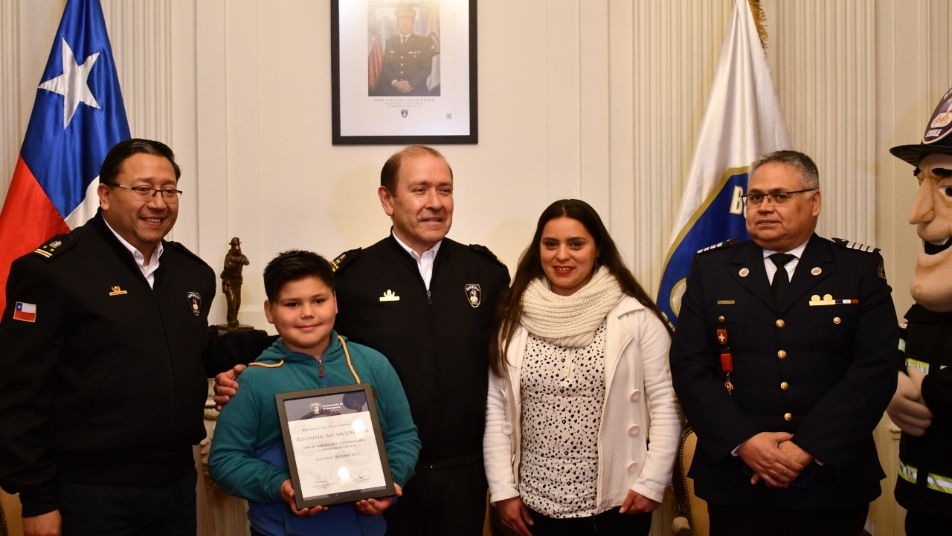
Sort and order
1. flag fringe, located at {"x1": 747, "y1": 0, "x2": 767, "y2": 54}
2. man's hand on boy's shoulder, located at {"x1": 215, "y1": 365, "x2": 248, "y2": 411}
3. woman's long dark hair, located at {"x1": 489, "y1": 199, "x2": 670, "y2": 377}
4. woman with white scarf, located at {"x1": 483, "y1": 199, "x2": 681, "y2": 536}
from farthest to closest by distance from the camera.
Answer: flag fringe, located at {"x1": 747, "y1": 0, "x2": 767, "y2": 54}, woman's long dark hair, located at {"x1": 489, "y1": 199, "x2": 670, "y2": 377}, woman with white scarf, located at {"x1": 483, "y1": 199, "x2": 681, "y2": 536}, man's hand on boy's shoulder, located at {"x1": 215, "y1": 365, "x2": 248, "y2": 411}

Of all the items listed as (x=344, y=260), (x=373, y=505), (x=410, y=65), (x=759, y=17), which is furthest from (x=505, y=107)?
(x=373, y=505)

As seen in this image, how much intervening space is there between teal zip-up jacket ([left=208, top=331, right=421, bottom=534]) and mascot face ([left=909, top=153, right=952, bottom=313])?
64.0 inches

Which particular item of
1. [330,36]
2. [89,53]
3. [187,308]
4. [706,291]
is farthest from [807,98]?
[89,53]

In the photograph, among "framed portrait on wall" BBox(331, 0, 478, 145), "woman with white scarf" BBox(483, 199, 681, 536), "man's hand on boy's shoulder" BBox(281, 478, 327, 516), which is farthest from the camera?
"framed portrait on wall" BBox(331, 0, 478, 145)

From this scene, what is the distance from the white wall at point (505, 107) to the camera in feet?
12.3

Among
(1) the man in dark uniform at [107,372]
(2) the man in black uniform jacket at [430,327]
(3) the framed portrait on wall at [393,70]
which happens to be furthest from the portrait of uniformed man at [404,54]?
(1) the man in dark uniform at [107,372]

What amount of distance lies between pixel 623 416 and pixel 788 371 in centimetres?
52

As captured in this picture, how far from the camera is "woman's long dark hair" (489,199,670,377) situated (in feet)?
8.88

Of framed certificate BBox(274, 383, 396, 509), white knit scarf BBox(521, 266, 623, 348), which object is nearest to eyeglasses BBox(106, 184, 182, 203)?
framed certificate BBox(274, 383, 396, 509)

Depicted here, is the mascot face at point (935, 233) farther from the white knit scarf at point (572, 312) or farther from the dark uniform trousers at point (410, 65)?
the dark uniform trousers at point (410, 65)

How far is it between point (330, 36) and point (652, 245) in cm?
186

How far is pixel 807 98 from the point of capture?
148 inches

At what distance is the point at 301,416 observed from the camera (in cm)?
223

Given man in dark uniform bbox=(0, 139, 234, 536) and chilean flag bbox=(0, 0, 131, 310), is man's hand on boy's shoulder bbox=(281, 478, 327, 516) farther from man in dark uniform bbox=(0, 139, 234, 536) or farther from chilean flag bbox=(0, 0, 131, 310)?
chilean flag bbox=(0, 0, 131, 310)
